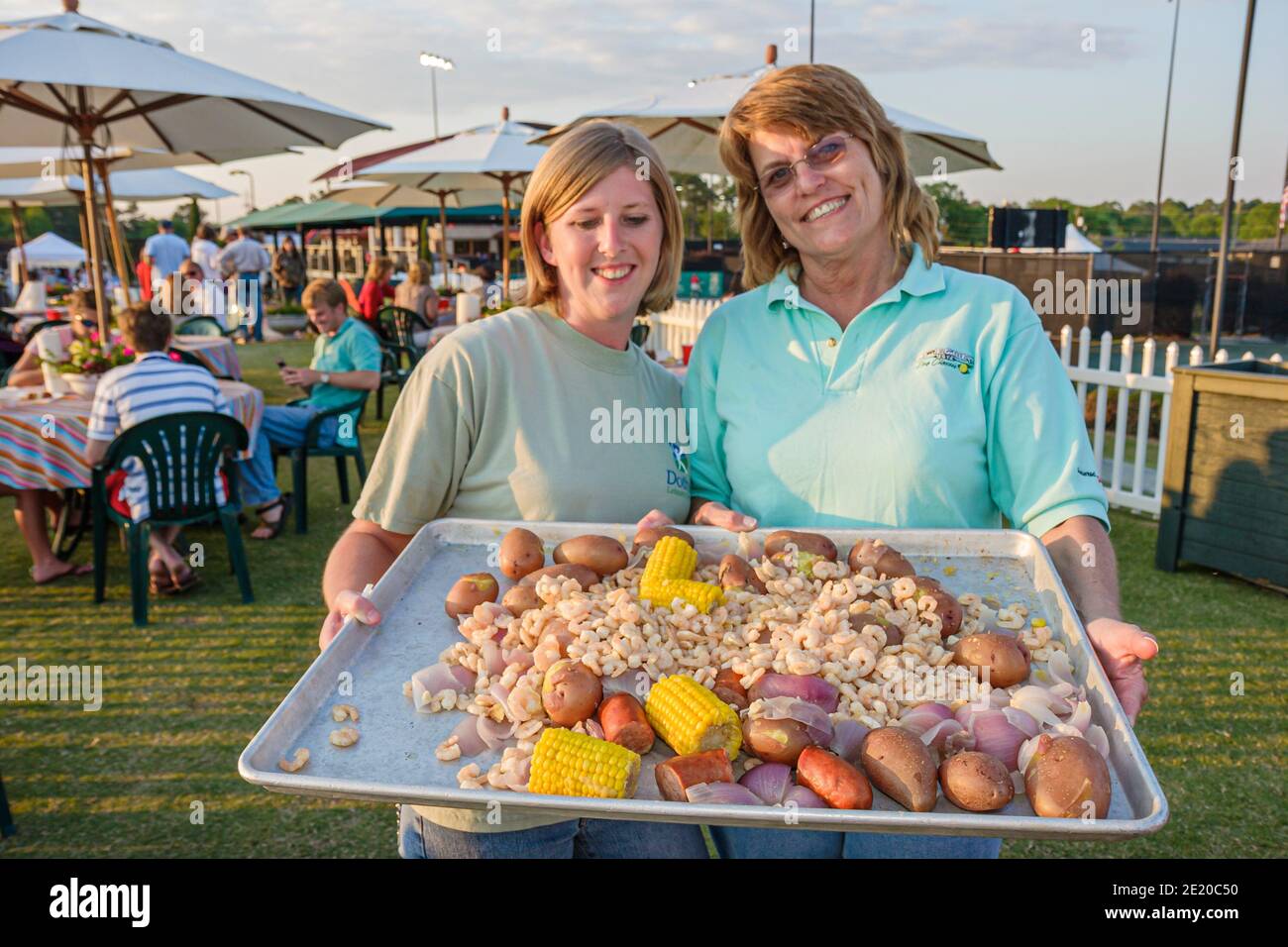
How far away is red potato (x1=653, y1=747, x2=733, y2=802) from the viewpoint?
1385mm

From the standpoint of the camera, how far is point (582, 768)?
1374 millimetres

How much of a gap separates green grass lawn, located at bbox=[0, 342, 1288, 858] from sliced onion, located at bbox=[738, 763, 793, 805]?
2.60 meters

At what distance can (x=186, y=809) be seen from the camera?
3.82 m

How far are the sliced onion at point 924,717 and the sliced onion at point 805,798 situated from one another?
0.23 metres

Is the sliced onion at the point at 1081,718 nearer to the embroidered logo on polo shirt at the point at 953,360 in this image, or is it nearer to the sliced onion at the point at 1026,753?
the sliced onion at the point at 1026,753

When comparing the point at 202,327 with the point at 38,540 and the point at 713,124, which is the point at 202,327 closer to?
the point at 38,540

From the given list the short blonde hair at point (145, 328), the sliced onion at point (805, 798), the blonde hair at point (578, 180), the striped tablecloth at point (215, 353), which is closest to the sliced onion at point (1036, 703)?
the sliced onion at point (805, 798)

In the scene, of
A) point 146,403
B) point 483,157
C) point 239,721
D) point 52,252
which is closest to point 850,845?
point 239,721

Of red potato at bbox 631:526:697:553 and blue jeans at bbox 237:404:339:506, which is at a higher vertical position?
red potato at bbox 631:526:697:553

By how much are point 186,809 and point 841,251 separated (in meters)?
3.45

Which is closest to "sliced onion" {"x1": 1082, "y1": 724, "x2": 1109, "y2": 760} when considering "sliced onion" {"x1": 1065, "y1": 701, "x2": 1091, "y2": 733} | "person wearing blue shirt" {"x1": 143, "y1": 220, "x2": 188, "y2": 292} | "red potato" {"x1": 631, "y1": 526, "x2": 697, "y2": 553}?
"sliced onion" {"x1": 1065, "y1": 701, "x2": 1091, "y2": 733}

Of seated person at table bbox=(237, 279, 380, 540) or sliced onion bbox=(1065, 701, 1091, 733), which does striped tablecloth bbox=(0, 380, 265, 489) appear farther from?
sliced onion bbox=(1065, 701, 1091, 733)

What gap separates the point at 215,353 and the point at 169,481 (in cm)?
469

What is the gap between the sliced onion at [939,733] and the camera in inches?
58.7
